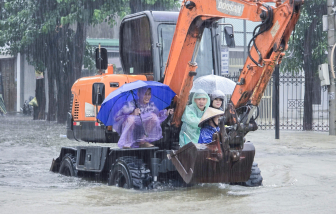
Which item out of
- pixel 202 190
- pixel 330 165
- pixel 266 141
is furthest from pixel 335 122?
pixel 202 190

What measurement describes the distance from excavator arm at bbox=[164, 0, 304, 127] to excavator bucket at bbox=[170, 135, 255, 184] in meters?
0.54

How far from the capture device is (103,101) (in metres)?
9.32

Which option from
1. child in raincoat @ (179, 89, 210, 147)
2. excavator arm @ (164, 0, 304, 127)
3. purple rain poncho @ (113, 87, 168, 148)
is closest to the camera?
excavator arm @ (164, 0, 304, 127)

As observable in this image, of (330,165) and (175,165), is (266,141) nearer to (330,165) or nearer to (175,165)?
(330,165)

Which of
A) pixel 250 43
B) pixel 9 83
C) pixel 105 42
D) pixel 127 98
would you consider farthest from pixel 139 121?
pixel 9 83


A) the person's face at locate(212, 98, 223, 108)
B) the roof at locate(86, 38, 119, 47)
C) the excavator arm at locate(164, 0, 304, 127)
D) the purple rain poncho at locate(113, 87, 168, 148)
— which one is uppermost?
the roof at locate(86, 38, 119, 47)

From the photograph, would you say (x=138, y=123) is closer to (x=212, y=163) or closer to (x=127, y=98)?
(x=127, y=98)

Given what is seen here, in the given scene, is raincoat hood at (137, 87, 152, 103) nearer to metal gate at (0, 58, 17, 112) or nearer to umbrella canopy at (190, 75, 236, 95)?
umbrella canopy at (190, 75, 236, 95)

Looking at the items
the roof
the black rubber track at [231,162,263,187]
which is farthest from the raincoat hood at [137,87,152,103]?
the roof

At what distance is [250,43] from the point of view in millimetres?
7980

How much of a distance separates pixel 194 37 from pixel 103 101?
69.6 inches

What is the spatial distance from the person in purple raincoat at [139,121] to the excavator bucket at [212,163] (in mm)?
829

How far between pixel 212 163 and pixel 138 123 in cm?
163

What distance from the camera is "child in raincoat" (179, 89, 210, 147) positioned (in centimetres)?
879
